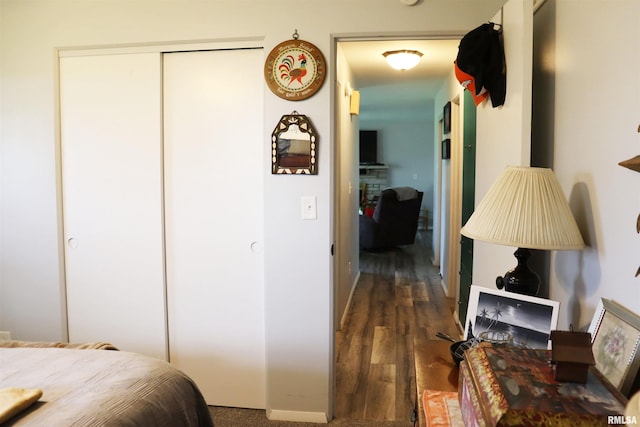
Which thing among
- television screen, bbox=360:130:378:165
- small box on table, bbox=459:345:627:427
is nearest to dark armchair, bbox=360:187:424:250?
television screen, bbox=360:130:378:165

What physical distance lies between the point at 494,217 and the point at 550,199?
14cm

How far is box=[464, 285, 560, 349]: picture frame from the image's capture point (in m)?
1.24

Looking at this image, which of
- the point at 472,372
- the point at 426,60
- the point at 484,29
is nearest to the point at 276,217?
the point at 484,29

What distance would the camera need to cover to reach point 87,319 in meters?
2.72

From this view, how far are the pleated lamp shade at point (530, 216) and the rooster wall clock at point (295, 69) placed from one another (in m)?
1.29

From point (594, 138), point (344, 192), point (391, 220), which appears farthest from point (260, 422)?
point (391, 220)

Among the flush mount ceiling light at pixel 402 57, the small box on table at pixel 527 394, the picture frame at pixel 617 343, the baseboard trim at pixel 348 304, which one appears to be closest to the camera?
the small box on table at pixel 527 394

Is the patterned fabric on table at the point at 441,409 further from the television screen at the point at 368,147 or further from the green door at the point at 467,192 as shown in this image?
the television screen at the point at 368,147

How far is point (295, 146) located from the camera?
2.34 meters

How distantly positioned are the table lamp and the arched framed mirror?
1.19 meters

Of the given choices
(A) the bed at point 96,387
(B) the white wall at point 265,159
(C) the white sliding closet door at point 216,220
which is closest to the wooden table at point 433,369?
(A) the bed at point 96,387

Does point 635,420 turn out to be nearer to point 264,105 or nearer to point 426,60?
point 264,105

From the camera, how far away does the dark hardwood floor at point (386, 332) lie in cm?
271

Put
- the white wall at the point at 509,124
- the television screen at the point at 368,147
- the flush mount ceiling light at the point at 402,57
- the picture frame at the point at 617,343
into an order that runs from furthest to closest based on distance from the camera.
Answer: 1. the television screen at the point at 368,147
2. the flush mount ceiling light at the point at 402,57
3. the white wall at the point at 509,124
4. the picture frame at the point at 617,343
